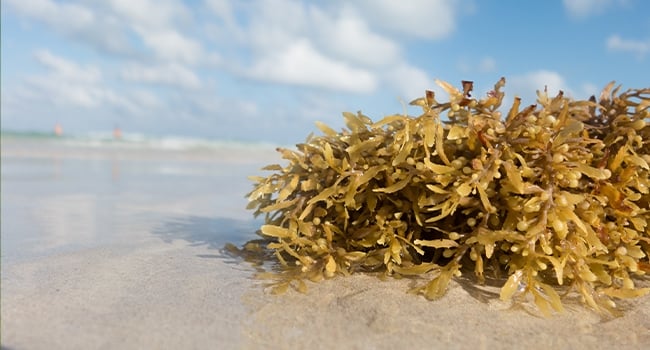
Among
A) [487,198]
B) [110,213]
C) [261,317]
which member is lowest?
[261,317]

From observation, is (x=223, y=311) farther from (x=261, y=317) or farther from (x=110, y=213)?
(x=110, y=213)

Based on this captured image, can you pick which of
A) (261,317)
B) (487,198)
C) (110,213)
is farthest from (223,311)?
(110,213)

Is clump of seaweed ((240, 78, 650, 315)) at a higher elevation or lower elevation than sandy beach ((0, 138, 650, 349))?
higher

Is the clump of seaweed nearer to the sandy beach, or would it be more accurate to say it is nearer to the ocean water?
the sandy beach

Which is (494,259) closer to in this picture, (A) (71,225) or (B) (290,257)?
(B) (290,257)

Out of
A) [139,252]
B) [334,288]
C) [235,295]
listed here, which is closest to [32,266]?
[139,252]

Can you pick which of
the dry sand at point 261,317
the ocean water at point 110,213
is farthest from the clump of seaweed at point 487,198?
the ocean water at point 110,213

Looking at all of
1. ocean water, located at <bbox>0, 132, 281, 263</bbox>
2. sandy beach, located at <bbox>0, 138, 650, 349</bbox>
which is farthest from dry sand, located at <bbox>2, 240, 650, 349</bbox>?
ocean water, located at <bbox>0, 132, 281, 263</bbox>

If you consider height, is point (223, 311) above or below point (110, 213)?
below
